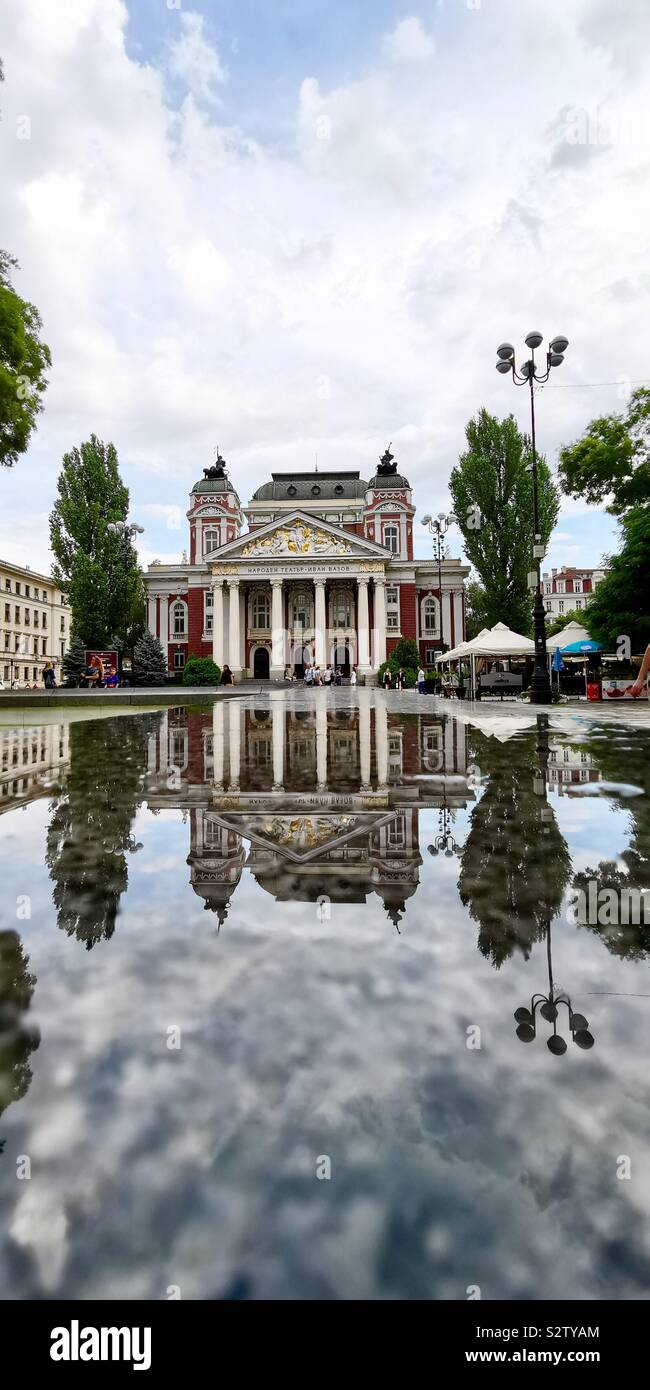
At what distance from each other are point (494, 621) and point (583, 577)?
63.9 metres

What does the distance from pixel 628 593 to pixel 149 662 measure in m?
31.8

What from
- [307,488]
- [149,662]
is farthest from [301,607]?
[149,662]

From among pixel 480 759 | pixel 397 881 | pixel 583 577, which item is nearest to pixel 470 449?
pixel 480 759

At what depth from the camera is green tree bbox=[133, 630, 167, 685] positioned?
43.3 meters

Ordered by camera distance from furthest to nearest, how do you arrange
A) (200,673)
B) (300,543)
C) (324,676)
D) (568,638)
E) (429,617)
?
(429,617) < (300,543) < (324,676) < (200,673) < (568,638)

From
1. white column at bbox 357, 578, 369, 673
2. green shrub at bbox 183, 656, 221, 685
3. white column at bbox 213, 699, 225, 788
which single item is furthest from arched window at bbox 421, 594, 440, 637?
white column at bbox 213, 699, 225, 788

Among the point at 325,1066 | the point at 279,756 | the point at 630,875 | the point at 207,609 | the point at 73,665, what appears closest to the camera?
the point at 325,1066

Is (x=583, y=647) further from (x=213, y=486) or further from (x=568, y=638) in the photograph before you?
(x=213, y=486)

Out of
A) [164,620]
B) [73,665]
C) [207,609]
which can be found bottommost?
[73,665]

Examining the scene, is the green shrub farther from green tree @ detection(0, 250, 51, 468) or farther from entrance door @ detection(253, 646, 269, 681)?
green tree @ detection(0, 250, 51, 468)

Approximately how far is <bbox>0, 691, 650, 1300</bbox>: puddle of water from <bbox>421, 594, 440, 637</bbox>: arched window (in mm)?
57180

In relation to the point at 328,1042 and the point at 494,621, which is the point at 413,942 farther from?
the point at 494,621

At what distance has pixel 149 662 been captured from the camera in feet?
144

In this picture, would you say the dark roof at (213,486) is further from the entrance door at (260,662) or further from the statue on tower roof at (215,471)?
the entrance door at (260,662)
